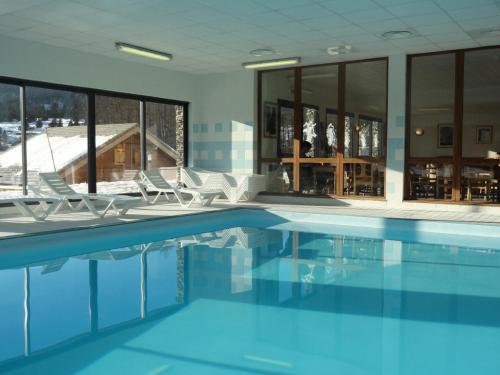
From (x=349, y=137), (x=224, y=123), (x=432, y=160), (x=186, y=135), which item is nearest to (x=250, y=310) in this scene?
(x=432, y=160)

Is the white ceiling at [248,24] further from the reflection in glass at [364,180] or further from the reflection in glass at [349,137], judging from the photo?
the reflection in glass at [364,180]

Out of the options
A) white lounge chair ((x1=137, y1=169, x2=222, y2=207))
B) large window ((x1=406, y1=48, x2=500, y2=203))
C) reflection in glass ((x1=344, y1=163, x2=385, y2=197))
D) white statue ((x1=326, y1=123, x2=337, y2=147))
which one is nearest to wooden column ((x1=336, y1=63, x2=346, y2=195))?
reflection in glass ((x1=344, y1=163, x2=385, y2=197))

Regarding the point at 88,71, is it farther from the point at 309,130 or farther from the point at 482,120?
the point at 482,120

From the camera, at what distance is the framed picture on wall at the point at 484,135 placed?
56.9ft

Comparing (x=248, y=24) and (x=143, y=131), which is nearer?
(x=248, y=24)

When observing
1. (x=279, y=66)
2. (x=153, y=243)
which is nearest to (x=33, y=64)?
(x=153, y=243)

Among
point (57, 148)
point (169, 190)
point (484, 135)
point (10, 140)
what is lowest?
point (169, 190)

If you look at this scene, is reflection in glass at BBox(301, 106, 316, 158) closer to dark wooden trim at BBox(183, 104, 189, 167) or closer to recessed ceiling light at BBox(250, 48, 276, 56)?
recessed ceiling light at BBox(250, 48, 276, 56)

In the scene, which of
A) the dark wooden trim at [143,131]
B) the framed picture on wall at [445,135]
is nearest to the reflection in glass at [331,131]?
the dark wooden trim at [143,131]

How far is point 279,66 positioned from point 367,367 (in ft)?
27.3

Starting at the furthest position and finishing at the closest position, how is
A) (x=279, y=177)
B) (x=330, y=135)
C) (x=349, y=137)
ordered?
(x=279, y=177)
(x=330, y=135)
(x=349, y=137)

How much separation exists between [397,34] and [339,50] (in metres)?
1.31

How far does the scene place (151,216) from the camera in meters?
8.13

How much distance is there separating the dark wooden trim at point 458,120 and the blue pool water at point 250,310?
253 centimetres
